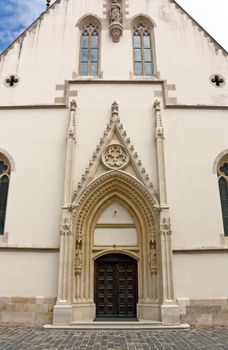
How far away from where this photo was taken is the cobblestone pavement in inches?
297

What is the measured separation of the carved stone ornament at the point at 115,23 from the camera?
14.3m

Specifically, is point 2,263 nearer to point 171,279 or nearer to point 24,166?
point 24,166

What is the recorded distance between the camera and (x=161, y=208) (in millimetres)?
11203

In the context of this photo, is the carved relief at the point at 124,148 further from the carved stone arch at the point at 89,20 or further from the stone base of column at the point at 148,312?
the carved stone arch at the point at 89,20

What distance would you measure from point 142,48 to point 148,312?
467 inches

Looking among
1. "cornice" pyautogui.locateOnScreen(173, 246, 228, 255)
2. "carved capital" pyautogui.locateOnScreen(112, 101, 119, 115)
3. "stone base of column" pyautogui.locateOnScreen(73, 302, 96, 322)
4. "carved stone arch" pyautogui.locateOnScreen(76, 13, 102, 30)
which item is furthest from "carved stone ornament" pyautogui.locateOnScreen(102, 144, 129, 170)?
"carved stone arch" pyautogui.locateOnScreen(76, 13, 102, 30)

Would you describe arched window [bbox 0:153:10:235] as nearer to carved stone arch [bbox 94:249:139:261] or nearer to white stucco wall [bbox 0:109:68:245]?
white stucco wall [bbox 0:109:68:245]

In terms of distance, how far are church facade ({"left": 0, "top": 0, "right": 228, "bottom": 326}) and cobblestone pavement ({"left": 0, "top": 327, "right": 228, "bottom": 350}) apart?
0.87m

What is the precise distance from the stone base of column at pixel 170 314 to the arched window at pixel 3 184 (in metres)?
6.72

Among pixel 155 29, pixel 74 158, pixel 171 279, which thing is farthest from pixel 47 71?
pixel 171 279

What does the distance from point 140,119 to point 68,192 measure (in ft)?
14.7

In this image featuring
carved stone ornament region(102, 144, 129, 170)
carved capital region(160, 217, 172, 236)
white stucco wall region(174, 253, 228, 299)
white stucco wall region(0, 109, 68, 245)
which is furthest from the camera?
carved stone ornament region(102, 144, 129, 170)

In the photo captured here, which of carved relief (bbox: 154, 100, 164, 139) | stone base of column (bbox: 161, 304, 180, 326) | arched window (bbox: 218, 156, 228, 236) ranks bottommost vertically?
stone base of column (bbox: 161, 304, 180, 326)

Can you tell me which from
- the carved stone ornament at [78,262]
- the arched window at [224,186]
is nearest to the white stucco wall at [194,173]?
the arched window at [224,186]
